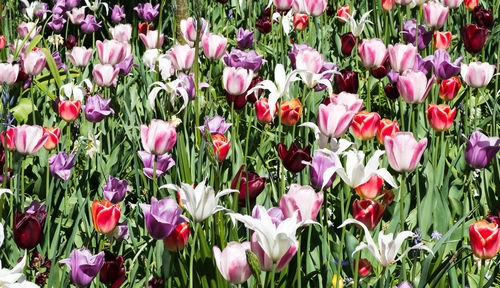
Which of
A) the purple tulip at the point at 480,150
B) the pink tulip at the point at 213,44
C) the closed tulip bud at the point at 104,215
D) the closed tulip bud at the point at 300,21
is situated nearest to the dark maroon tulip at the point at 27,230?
the closed tulip bud at the point at 104,215

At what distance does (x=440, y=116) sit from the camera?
88.5 inches

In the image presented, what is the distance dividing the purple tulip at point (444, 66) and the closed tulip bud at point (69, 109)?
53.7 inches

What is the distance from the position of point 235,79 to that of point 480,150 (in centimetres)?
85

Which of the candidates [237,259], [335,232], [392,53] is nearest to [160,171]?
[335,232]

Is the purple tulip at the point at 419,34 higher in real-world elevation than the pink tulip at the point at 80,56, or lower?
higher

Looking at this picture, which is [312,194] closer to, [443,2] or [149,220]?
[149,220]

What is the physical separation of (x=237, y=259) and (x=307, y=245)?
540 mm

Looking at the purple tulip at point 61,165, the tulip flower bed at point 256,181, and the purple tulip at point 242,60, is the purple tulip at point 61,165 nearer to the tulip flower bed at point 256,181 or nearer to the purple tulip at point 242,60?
the tulip flower bed at point 256,181

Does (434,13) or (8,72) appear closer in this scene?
(8,72)

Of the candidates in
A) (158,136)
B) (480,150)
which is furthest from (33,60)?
(480,150)

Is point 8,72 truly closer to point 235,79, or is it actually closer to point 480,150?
point 235,79

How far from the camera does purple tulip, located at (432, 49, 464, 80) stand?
265cm

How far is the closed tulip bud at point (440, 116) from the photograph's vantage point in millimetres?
2236

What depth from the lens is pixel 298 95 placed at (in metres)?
3.42
